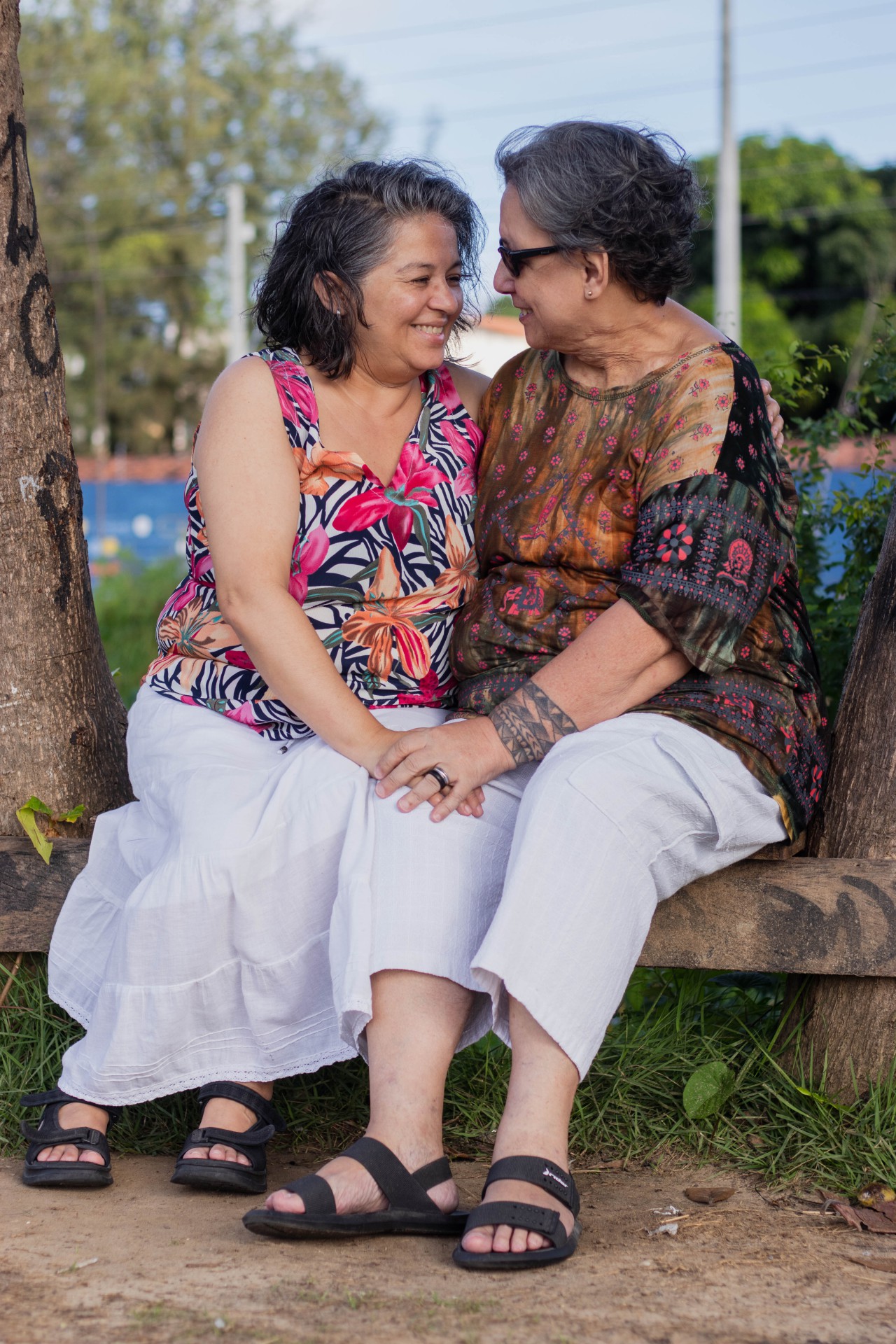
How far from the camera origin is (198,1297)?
2008 millimetres

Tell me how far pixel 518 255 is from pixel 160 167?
3815 centimetres

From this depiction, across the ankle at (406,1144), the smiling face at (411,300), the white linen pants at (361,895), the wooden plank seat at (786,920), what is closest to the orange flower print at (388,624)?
the white linen pants at (361,895)

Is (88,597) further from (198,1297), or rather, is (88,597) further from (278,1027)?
(198,1297)

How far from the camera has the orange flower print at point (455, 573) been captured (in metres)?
2.91

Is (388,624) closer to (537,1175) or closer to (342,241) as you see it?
(342,241)

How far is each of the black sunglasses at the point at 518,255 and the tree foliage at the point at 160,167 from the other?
34859 mm

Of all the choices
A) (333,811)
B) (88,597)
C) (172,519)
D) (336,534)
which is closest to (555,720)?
(333,811)

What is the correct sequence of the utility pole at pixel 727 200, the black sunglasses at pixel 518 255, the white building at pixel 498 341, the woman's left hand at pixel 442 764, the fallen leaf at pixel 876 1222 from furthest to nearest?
the white building at pixel 498 341, the utility pole at pixel 727 200, the black sunglasses at pixel 518 255, the woman's left hand at pixel 442 764, the fallen leaf at pixel 876 1222

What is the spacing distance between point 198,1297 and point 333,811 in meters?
0.84

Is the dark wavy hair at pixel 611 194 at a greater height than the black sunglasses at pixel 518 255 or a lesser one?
greater

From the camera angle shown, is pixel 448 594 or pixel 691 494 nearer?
pixel 691 494

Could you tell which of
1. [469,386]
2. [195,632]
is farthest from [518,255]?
[195,632]

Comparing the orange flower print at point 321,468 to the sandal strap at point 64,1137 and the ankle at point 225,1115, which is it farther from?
the sandal strap at point 64,1137

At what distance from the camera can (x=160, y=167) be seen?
1479 inches
